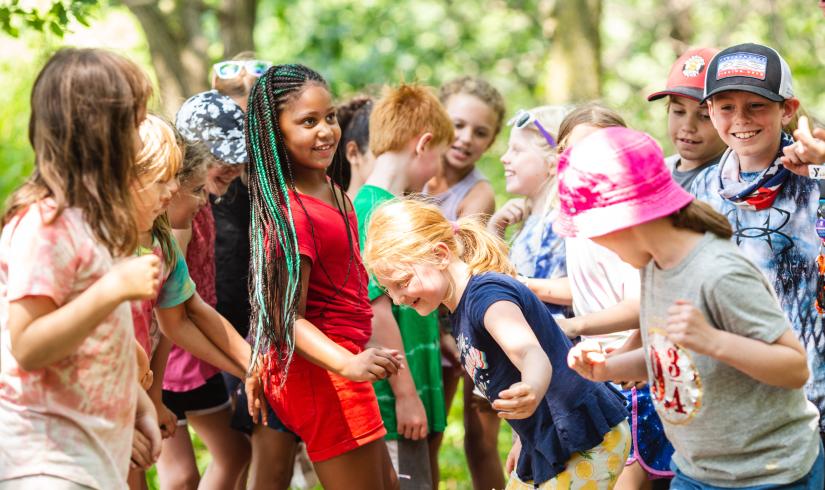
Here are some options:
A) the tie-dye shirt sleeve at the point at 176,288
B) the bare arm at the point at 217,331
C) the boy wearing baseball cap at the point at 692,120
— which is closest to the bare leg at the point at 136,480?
the bare arm at the point at 217,331

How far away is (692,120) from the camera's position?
4258 millimetres

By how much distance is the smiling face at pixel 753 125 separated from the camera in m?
3.54

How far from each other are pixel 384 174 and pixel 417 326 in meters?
0.72

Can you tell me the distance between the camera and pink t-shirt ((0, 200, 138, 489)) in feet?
7.94

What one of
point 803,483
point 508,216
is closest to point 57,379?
point 803,483

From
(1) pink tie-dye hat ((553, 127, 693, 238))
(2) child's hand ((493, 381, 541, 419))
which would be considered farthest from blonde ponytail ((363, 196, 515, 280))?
(1) pink tie-dye hat ((553, 127, 693, 238))

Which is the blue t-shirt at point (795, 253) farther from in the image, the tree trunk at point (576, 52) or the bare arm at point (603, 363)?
the tree trunk at point (576, 52)

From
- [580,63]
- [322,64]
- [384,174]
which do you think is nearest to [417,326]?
[384,174]

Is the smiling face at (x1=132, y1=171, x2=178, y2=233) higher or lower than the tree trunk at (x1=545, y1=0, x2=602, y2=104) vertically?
higher

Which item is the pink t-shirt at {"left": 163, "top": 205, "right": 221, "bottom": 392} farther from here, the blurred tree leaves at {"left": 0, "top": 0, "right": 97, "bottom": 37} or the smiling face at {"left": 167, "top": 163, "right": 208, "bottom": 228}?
the blurred tree leaves at {"left": 0, "top": 0, "right": 97, "bottom": 37}

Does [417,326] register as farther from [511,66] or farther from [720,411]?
[511,66]

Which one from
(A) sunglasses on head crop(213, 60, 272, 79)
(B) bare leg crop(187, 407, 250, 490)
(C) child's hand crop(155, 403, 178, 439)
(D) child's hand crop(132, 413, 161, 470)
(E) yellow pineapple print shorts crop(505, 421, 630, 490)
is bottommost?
(B) bare leg crop(187, 407, 250, 490)

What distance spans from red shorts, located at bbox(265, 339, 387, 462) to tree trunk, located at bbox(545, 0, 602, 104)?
6687 millimetres

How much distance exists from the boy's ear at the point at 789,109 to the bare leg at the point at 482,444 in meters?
2.09
